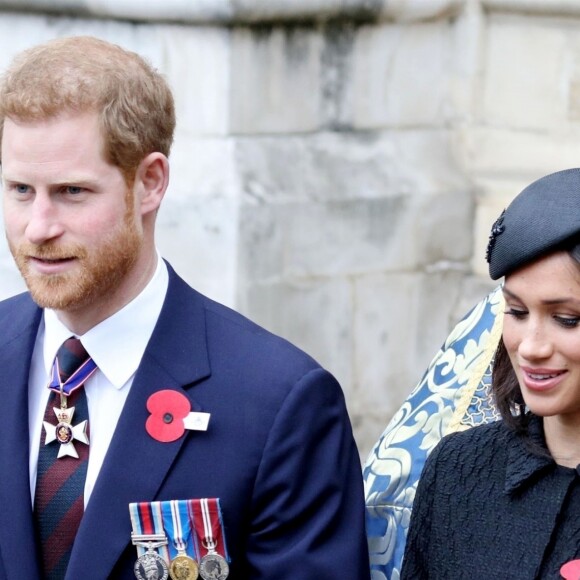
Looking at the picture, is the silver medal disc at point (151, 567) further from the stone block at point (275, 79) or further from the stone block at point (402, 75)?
the stone block at point (402, 75)

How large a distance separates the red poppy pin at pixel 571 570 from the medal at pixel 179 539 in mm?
719

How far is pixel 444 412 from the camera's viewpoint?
3227 mm

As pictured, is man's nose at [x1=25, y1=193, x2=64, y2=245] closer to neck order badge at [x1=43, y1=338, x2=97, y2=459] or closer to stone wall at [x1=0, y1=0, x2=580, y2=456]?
neck order badge at [x1=43, y1=338, x2=97, y2=459]

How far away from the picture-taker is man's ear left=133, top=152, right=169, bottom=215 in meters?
2.88

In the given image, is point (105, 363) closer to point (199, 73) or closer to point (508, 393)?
point (508, 393)

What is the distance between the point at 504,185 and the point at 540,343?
3223 millimetres

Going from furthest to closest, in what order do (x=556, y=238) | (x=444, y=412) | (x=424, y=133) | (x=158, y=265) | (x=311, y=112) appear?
(x=424, y=133) < (x=311, y=112) < (x=444, y=412) < (x=158, y=265) < (x=556, y=238)

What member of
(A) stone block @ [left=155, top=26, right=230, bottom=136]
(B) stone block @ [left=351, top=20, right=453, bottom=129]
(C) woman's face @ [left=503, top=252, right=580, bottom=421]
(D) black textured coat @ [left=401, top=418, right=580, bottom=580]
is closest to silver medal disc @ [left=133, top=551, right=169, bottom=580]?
(D) black textured coat @ [left=401, top=418, right=580, bottom=580]

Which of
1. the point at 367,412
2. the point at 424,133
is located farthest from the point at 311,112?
the point at 367,412

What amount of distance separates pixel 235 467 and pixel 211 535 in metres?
0.13

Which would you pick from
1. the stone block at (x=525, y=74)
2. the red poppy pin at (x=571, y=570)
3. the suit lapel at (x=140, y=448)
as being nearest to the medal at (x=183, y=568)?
the suit lapel at (x=140, y=448)

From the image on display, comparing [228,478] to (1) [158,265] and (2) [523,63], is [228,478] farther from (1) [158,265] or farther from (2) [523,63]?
(2) [523,63]

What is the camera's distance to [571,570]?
250 centimetres

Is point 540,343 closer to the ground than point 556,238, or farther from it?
closer to the ground
